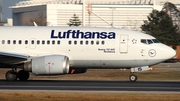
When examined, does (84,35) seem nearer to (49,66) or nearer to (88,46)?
(88,46)

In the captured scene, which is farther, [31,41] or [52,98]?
[31,41]

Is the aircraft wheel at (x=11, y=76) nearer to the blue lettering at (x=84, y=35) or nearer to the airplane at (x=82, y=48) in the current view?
the airplane at (x=82, y=48)

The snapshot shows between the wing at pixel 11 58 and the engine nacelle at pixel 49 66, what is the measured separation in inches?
49.9

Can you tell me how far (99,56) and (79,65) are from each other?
1.47 m

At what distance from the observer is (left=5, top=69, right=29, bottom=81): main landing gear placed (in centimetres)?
4016

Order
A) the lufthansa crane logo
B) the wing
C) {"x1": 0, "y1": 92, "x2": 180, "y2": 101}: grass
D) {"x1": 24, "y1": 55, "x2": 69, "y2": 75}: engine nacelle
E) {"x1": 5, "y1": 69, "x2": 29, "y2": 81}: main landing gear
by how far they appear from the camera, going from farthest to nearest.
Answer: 1. {"x1": 5, "y1": 69, "x2": 29, "y2": 81}: main landing gear
2. the lufthansa crane logo
3. the wing
4. {"x1": 24, "y1": 55, "x2": 69, "y2": 75}: engine nacelle
5. {"x1": 0, "y1": 92, "x2": 180, "y2": 101}: grass

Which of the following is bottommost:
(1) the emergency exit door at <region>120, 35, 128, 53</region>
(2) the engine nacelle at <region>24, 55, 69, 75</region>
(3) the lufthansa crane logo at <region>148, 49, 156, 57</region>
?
(2) the engine nacelle at <region>24, 55, 69, 75</region>

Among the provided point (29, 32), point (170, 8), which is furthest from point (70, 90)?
point (170, 8)

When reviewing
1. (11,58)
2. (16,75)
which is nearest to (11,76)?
(16,75)

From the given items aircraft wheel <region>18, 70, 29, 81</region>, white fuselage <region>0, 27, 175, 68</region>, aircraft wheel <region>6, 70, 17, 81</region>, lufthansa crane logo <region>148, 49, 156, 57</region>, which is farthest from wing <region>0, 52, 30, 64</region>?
lufthansa crane logo <region>148, 49, 156, 57</region>

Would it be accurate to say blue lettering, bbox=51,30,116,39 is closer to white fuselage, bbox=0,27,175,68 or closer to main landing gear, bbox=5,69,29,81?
white fuselage, bbox=0,27,175,68

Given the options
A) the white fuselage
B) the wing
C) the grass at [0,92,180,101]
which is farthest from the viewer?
the white fuselage

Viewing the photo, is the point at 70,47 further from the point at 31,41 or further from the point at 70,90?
the point at 70,90

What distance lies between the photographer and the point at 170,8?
564 feet
